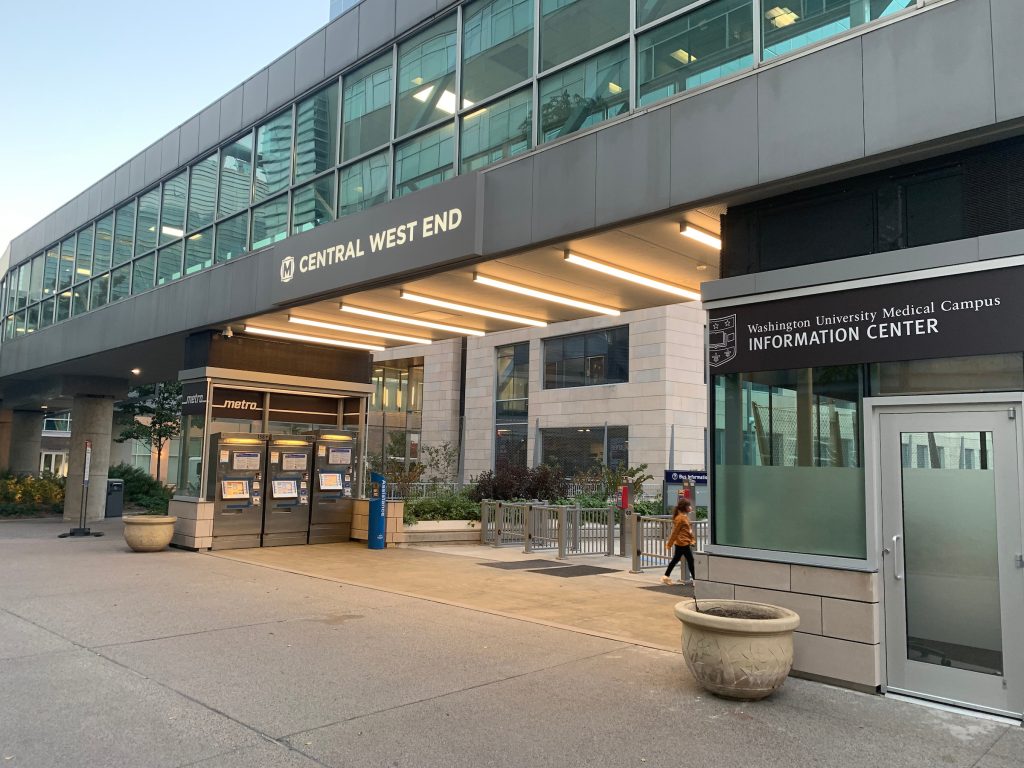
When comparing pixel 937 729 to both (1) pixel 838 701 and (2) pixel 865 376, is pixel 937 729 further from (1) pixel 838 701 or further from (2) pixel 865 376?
(2) pixel 865 376

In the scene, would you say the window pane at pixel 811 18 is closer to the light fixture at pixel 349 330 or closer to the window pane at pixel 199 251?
the light fixture at pixel 349 330

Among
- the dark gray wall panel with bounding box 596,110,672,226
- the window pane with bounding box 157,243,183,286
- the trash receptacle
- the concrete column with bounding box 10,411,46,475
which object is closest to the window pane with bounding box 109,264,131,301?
the window pane with bounding box 157,243,183,286

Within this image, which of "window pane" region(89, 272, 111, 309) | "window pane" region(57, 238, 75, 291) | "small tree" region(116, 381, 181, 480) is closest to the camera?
"window pane" region(89, 272, 111, 309)

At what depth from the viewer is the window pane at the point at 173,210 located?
17.1 metres

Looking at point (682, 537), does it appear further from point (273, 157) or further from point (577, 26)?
point (273, 157)

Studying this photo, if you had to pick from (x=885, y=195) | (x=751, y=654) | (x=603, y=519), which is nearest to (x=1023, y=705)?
(x=751, y=654)

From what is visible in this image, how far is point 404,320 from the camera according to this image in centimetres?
1352

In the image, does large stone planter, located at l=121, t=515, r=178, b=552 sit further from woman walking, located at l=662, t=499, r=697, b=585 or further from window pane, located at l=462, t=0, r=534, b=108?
window pane, located at l=462, t=0, r=534, b=108

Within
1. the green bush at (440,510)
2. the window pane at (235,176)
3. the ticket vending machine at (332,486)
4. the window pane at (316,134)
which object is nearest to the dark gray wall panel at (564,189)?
the window pane at (316,134)

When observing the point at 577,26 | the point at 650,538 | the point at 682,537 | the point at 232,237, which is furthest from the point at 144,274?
the point at 682,537

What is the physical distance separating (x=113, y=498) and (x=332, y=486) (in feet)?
39.4

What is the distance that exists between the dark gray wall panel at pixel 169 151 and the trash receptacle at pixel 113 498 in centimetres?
1101

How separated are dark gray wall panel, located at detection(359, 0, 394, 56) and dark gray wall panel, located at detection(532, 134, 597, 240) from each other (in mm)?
5235

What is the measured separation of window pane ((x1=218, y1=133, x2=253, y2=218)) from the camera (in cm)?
1524
